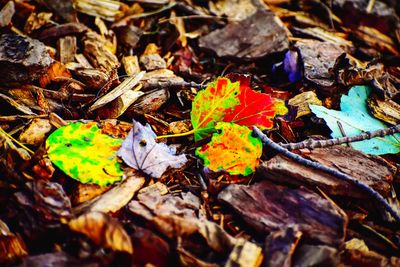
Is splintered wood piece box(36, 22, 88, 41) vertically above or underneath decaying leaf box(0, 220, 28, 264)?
above

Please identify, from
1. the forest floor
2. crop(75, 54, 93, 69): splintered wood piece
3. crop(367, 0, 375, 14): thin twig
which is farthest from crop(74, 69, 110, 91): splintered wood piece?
crop(367, 0, 375, 14): thin twig

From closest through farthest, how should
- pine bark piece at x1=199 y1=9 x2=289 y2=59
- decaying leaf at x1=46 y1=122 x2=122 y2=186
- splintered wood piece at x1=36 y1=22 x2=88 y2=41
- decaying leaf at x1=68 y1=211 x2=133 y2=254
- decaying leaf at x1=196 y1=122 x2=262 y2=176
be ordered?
1. decaying leaf at x1=68 y1=211 x2=133 y2=254
2. decaying leaf at x1=46 y1=122 x2=122 y2=186
3. decaying leaf at x1=196 y1=122 x2=262 y2=176
4. splintered wood piece at x1=36 y1=22 x2=88 y2=41
5. pine bark piece at x1=199 y1=9 x2=289 y2=59

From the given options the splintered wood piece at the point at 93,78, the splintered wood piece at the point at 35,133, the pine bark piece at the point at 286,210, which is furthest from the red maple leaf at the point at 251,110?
the splintered wood piece at the point at 35,133

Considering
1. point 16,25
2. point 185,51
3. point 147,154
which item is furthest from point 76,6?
point 147,154

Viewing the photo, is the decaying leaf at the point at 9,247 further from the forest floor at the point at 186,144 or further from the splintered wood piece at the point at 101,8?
the splintered wood piece at the point at 101,8

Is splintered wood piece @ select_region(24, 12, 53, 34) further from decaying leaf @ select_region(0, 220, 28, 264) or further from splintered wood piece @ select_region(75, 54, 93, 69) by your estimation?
decaying leaf @ select_region(0, 220, 28, 264)

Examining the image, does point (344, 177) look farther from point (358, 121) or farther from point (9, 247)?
point (9, 247)

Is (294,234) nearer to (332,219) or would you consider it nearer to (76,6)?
(332,219)
